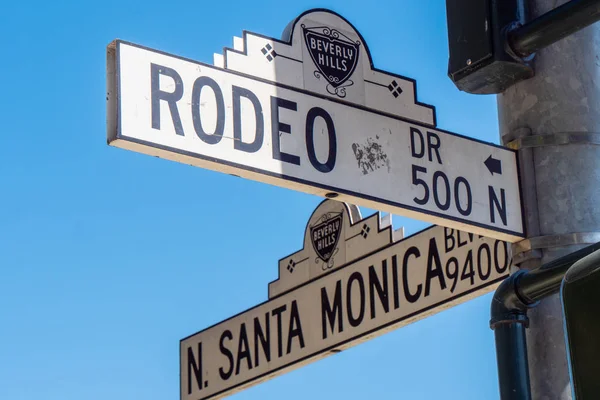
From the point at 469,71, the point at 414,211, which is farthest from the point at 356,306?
the point at 469,71

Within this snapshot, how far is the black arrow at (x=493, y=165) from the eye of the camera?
3.91 m

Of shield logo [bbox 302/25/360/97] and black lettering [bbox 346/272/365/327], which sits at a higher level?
shield logo [bbox 302/25/360/97]

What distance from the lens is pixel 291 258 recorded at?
5.51 metres

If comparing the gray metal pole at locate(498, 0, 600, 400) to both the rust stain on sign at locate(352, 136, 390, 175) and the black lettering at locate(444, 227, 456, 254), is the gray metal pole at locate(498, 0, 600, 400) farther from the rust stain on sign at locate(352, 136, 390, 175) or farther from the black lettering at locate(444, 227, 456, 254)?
the black lettering at locate(444, 227, 456, 254)

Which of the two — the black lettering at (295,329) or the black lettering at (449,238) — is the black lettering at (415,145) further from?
the black lettering at (295,329)

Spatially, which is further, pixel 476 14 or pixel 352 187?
pixel 352 187

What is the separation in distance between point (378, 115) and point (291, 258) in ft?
5.88

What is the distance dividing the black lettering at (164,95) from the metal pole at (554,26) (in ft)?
3.15

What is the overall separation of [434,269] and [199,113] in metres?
1.73

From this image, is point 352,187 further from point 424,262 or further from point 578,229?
point 424,262

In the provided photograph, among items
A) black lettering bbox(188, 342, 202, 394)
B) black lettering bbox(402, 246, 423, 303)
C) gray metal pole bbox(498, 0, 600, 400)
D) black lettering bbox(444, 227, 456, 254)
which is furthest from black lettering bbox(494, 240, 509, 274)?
black lettering bbox(188, 342, 202, 394)

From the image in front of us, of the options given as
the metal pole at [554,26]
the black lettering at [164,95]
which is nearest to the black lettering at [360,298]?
the black lettering at [164,95]

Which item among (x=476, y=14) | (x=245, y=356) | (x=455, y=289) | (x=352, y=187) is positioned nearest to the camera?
(x=476, y=14)

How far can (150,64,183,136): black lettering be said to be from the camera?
3.28 meters
